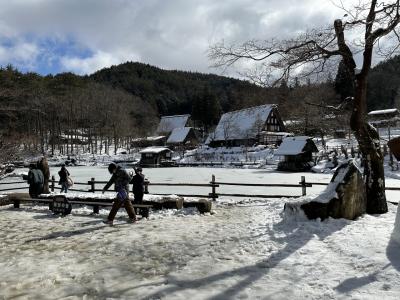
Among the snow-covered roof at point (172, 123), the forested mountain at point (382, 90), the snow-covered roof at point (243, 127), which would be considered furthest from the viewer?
the snow-covered roof at point (172, 123)

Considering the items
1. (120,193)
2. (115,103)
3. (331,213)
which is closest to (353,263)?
(331,213)

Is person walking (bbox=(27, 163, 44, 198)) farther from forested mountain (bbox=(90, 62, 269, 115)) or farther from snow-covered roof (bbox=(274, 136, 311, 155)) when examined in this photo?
forested mountain (bbox=(90, 62, 269, 115))

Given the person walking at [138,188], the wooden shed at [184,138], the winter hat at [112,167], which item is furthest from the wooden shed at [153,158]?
the winter hat at [112,167]

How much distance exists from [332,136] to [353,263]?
6134cm

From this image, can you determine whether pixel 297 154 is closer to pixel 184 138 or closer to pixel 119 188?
pixel 119 188

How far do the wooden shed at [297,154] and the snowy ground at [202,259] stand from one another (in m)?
30.4

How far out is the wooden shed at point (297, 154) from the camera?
3972 cm

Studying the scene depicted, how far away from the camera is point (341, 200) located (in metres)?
8.95

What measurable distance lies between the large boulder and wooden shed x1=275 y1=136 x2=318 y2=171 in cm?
3044

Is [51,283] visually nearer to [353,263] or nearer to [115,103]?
[353,263]

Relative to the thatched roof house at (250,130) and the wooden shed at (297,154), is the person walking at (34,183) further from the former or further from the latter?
the thatched roof house at (250,130)

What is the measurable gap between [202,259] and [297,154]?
3467cm

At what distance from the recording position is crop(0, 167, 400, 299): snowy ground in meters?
4.95

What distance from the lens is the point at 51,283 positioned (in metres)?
5.33
